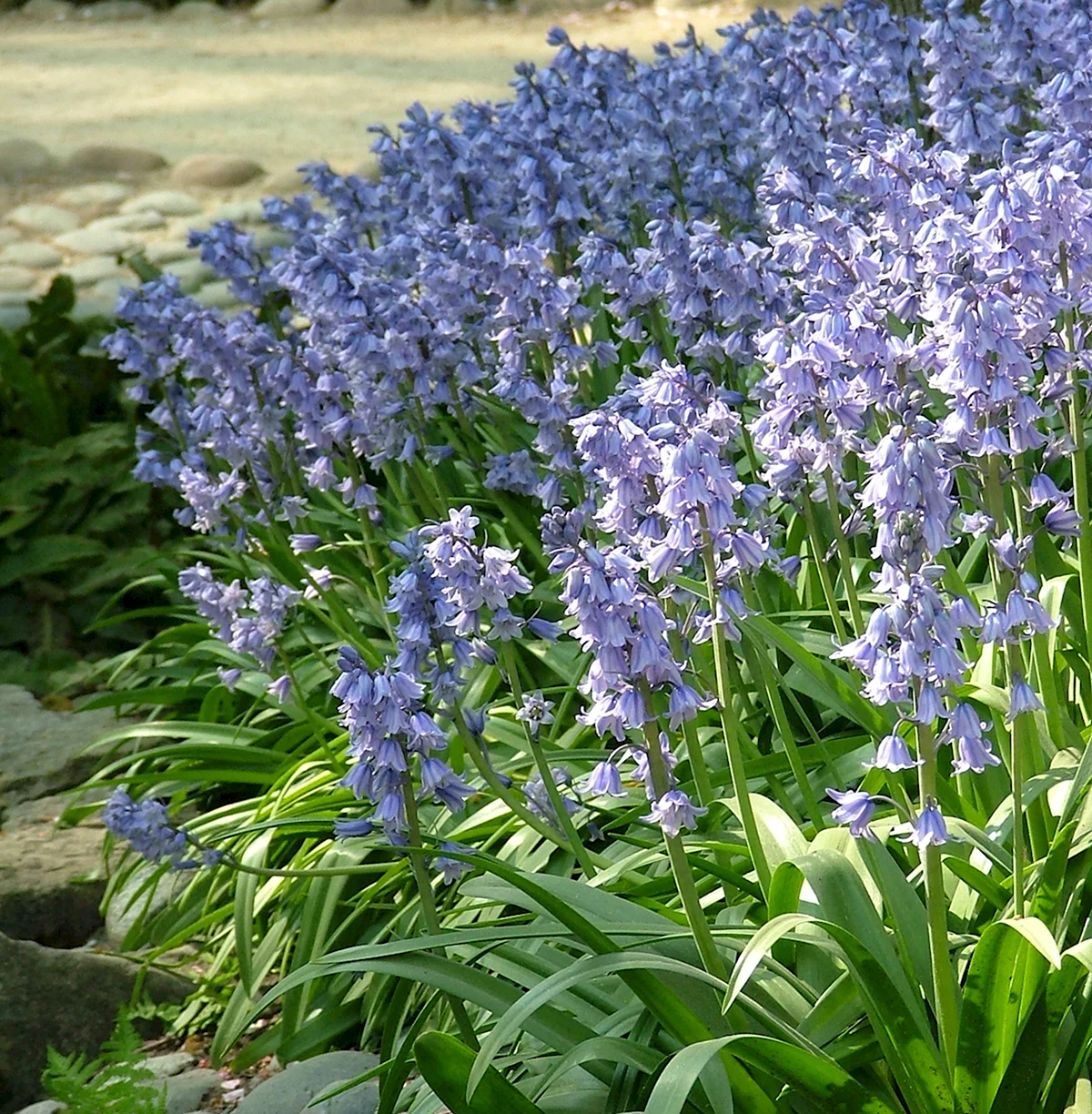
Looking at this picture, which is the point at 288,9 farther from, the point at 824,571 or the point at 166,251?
the point at 824,571

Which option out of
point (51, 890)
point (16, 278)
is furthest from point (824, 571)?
point (16, 278)

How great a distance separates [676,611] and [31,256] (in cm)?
935

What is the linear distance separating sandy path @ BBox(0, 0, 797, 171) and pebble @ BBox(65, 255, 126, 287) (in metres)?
2.32

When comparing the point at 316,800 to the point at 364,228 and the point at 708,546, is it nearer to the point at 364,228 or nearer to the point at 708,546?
the point at 708,546

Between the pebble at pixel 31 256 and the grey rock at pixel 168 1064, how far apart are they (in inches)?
319

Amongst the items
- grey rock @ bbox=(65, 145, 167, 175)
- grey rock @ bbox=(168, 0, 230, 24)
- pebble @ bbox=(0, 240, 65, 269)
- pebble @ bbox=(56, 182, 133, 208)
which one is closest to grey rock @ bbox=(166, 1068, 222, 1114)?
pebble @ bbox=(0, 240, 65, 269)

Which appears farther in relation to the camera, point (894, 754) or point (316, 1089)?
point (316, 1089)

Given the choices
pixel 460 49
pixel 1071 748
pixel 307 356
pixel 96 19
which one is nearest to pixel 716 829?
pixel 1071 748

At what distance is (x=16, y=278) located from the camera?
34.4 feet

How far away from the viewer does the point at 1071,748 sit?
305 centimetres

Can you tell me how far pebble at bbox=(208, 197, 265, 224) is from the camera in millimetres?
11203

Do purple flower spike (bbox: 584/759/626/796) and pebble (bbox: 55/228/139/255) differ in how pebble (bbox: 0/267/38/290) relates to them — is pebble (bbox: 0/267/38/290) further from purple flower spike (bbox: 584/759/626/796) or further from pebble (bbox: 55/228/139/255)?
purple flower spike (bbox: 584/759/626/796)

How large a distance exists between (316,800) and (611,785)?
1812 mm

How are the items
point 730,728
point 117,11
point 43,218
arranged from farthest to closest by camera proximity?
point 117,11
point 43,218
point 730,728
